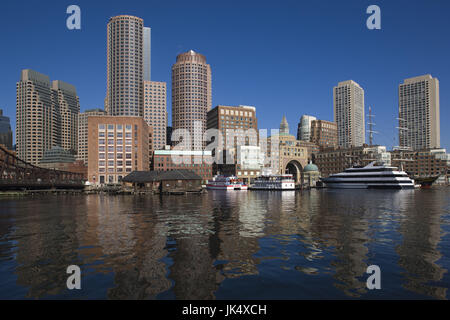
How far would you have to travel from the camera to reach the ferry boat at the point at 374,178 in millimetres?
131375

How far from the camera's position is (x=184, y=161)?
188 metres

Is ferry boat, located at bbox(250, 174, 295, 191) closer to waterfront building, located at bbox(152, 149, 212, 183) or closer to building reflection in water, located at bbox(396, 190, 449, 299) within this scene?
waterfront building, located at bbox(152, 149, 212, 183)

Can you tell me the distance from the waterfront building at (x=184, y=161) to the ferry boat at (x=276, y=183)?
5186 centimetres

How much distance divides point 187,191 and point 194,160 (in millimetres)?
85109

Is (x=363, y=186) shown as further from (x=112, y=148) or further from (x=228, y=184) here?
(x=112, y=148)

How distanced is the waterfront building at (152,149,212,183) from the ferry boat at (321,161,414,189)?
255 feet

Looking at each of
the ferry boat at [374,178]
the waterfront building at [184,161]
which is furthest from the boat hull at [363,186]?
the waterfront building at [184,161]

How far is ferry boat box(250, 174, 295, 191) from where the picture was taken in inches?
5212

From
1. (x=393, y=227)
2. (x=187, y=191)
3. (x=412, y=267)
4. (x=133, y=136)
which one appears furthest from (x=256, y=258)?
(x=133, y=136)

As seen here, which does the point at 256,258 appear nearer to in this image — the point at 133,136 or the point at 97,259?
the point at 97,259

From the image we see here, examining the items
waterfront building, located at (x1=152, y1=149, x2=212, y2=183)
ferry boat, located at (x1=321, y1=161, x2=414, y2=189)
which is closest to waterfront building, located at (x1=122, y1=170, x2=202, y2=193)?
waterfront building, located at (x1=152, y1=149, x2=212, y2=183)

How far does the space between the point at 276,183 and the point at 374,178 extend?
44318 mm

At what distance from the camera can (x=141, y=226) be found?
3166cm

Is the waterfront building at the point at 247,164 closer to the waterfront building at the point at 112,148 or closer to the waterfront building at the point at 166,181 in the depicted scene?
the waterfront building at the point at 112,148
